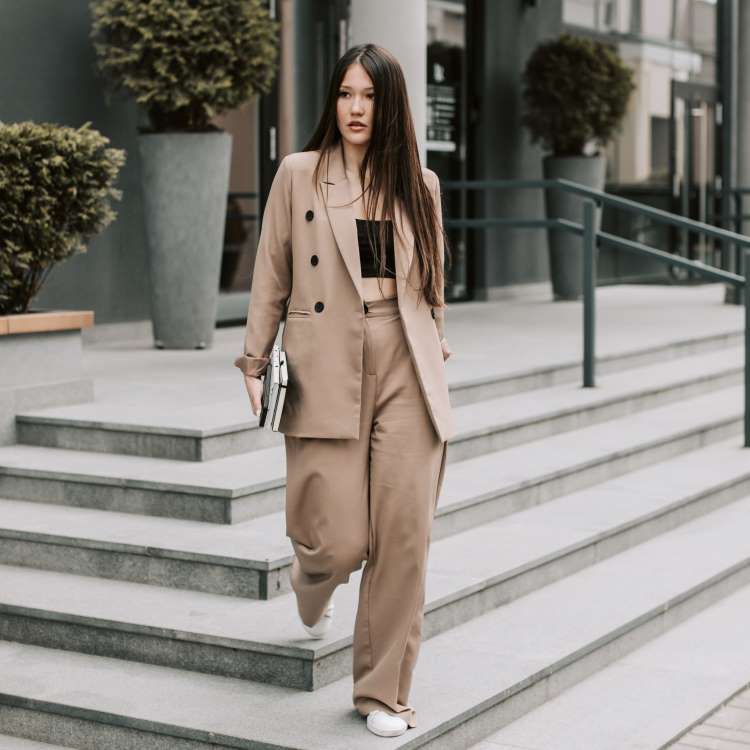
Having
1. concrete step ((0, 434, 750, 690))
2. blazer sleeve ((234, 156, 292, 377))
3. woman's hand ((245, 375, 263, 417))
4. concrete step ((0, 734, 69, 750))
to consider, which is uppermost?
blazer sleeve ((234, 156, 292, 377))

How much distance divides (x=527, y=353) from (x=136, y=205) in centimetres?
256

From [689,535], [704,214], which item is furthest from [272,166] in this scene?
[704,214]

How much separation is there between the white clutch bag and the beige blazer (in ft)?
0.26

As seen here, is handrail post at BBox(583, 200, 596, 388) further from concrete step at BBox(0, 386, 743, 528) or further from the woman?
the woman

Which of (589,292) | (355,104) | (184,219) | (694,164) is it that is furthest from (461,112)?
(355,104)

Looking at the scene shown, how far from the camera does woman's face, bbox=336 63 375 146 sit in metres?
3.79

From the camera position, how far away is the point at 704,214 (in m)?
16.8

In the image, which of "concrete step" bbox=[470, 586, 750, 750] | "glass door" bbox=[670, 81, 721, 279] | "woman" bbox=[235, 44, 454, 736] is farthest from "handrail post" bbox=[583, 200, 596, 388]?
"glass door" bbox=[670, 81, 721, 279]

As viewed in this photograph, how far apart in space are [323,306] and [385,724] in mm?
1091

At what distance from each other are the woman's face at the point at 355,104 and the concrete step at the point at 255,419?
2.00 metres

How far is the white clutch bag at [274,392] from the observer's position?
3.79 metres

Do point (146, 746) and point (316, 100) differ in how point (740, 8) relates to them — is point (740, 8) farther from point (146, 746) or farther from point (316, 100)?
point (146, 746)

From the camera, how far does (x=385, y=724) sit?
3867 mm

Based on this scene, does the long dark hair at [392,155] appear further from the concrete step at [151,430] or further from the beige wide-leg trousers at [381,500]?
the concrete step at [151,430]
